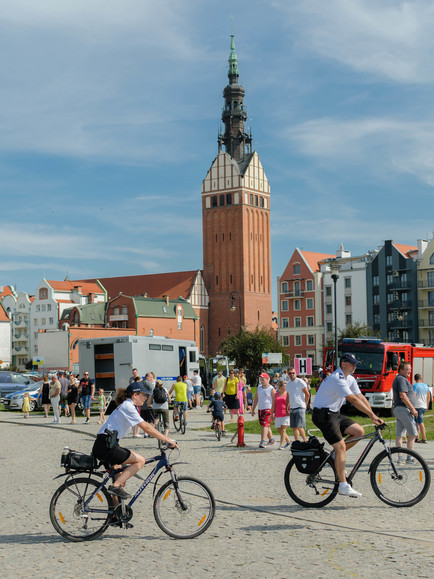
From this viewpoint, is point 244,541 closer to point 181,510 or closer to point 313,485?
point 181,510

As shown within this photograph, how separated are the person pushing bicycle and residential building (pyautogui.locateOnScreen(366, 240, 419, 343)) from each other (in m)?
80.7

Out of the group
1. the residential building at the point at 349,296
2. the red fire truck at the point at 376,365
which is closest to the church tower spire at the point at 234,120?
the residential building at the point at 349,296

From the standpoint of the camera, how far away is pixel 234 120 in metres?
114

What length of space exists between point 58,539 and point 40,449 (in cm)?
1086

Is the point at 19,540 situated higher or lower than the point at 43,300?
lower

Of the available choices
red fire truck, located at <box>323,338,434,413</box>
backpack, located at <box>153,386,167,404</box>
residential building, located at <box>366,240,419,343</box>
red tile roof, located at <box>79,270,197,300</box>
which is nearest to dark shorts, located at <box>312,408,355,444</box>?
backpack, located at <box>153,386,167,404</box>

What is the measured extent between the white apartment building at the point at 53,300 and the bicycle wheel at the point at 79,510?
109431 millimetres

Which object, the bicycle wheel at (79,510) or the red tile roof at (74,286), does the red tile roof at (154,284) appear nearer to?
the red tile roof at (74,286)

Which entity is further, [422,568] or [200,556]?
[200,556]

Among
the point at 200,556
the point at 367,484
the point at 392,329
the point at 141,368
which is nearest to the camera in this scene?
the point at 200,556

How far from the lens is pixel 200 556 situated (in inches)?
296

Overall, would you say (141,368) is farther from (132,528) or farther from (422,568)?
(422,568)

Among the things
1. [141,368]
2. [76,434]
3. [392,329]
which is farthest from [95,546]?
[392,329]

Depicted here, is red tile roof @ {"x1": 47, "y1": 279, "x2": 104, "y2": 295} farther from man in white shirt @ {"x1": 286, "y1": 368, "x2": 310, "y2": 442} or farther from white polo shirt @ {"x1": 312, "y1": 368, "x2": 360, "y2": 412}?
white polo shirt @ {"x1": 312, "y1": 368, "x2": 360, "y2": 412}
